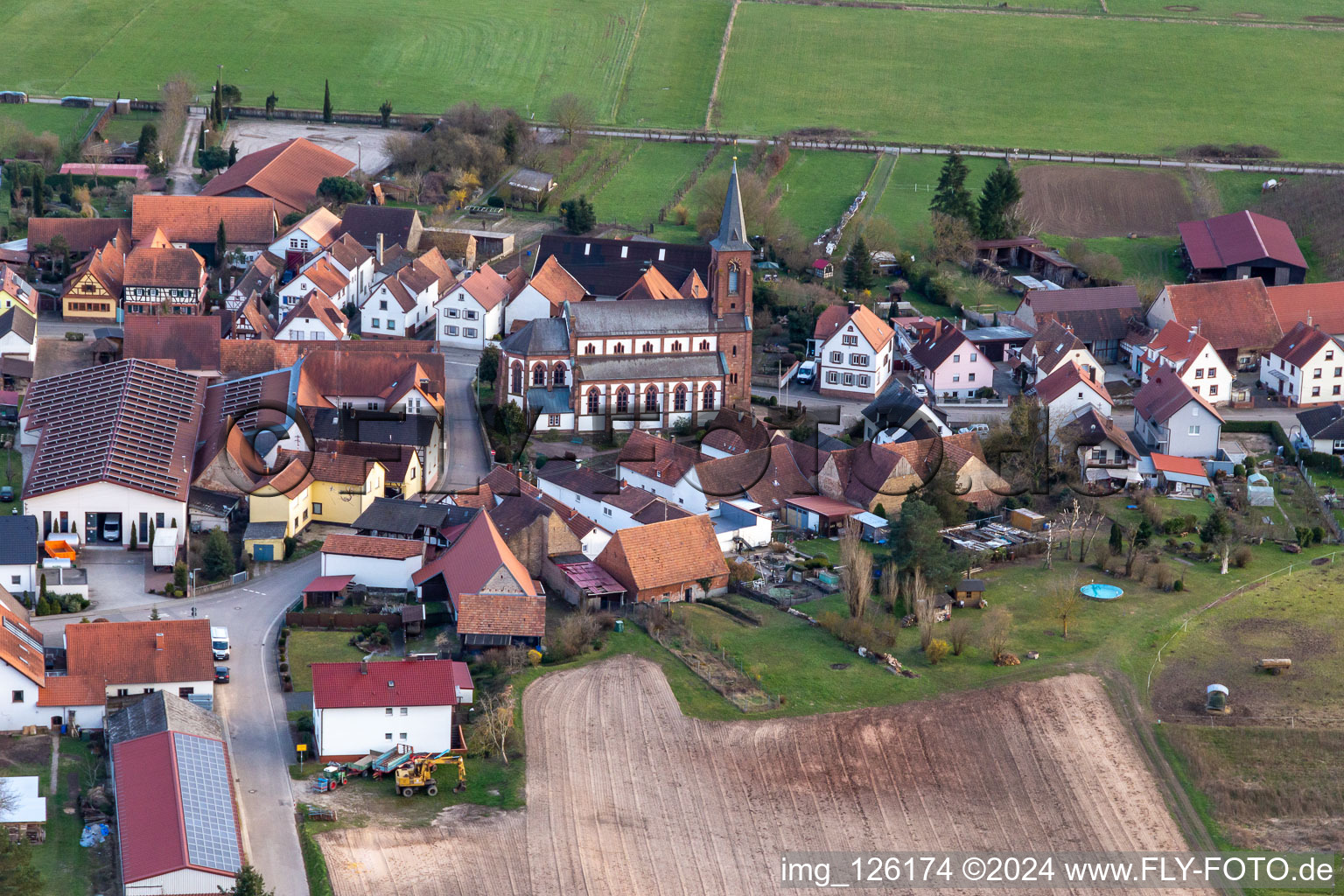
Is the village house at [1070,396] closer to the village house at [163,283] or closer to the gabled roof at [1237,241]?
the gabled roof at [1237,241]

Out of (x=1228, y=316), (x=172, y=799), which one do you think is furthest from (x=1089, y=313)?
(x=172, y=799)

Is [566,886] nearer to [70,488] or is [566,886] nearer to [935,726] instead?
[935,726]

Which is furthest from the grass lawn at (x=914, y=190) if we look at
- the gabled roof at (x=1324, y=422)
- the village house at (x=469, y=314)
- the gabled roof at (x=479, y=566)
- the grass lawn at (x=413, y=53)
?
the gabled roof at (x=479, y=566)

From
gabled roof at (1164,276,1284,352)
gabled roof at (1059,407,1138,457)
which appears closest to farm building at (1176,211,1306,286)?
gabled roof at (1164,276,1284,352)

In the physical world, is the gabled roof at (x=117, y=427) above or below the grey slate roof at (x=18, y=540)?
above

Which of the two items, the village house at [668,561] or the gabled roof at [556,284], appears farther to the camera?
the gabled roof at [556,284]

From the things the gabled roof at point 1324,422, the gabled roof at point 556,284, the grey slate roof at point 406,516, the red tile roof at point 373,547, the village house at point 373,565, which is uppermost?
the gabled roof at point 556,284
